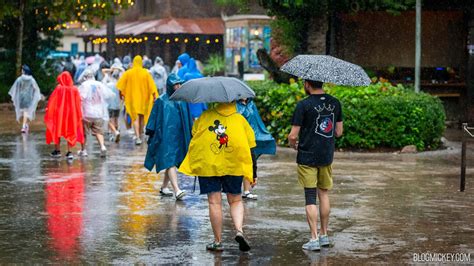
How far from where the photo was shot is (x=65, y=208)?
458 inches

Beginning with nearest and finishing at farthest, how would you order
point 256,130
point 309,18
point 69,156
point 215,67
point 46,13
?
point 256,130
point 69,156
point 309,18
point 46,13
point 215,67

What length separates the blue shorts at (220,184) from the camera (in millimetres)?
9242

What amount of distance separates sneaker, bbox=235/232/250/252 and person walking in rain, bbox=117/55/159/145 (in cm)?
1097

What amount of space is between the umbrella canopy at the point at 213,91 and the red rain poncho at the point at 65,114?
8.21 m

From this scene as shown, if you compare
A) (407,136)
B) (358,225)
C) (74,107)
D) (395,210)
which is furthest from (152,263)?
(407,136)

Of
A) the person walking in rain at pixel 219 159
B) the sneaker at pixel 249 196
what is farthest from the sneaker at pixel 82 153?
the person walking in rain at pixel 219 159

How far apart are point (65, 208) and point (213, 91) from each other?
3244 mm

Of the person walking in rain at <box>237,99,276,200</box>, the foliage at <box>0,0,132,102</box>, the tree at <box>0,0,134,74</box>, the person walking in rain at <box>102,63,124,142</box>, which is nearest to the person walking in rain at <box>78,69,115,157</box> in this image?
the person walking in rain at <box>102,63,124,142</box>

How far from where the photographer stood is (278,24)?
25.5m

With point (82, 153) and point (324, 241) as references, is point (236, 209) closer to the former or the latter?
point (324, 241)

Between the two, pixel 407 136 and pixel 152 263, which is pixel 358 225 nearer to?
pixel 152 263

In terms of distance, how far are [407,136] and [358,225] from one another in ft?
25.8

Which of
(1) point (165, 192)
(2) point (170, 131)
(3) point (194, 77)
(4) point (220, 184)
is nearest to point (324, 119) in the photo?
(4) point (220, 184)

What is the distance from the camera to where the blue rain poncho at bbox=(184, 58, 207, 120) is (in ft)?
44.5
